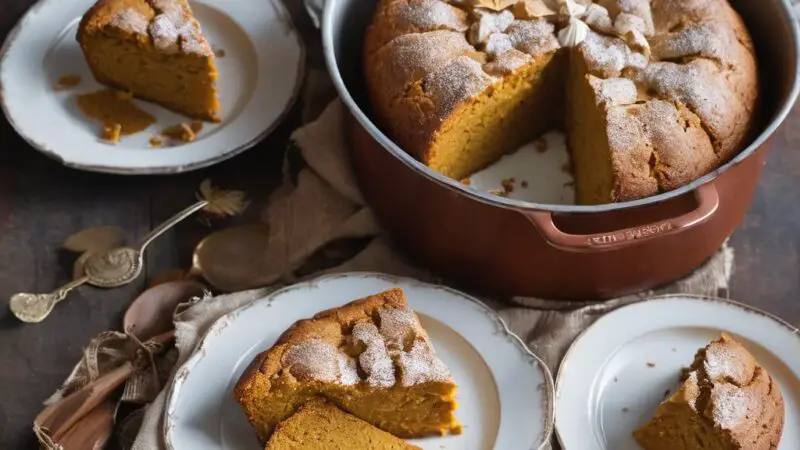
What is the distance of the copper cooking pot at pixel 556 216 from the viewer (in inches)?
109

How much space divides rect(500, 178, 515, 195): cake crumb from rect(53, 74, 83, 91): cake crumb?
1570 mm

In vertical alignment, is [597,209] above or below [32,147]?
above

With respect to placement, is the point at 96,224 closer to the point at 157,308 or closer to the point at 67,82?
the point at 157,308

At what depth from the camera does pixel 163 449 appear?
2828 mm

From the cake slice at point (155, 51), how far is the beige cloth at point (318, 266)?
1.25 ft

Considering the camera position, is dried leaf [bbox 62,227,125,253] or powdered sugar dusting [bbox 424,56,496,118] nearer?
powdered sugar dusting [bbox 424,56,496,118]

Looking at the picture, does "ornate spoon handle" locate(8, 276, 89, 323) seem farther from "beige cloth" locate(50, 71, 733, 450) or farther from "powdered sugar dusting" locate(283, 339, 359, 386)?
"powdered sugar dusting" locate(283, 339, 359, 386)

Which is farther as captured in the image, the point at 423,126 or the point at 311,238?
the point at 311,238

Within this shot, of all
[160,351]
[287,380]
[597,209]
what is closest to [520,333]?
[597,209]

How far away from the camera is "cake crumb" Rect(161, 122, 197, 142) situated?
352 centimetres

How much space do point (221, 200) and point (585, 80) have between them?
4.17 ft

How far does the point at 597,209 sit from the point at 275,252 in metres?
1.13

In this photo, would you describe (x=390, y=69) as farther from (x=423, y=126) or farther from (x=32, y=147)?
(x=32, y=147)

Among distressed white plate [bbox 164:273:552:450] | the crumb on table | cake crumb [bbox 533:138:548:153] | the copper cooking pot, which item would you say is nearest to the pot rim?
the copper cooking pot
